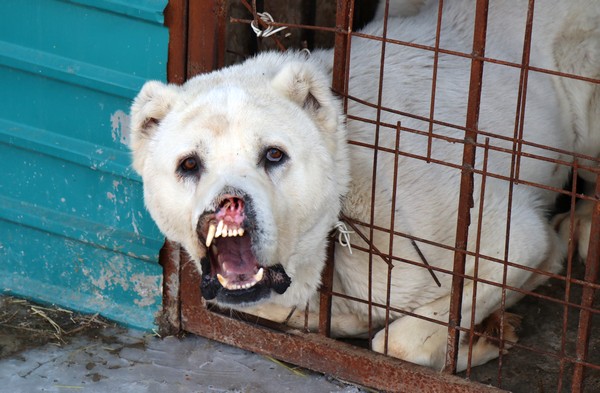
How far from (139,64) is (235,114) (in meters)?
0.93

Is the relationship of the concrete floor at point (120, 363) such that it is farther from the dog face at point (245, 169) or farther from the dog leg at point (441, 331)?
the dog face at point (245, 169)

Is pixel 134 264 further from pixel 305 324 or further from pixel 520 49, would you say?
pixel 520 49

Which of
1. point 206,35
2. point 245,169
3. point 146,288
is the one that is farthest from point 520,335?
point 206,35

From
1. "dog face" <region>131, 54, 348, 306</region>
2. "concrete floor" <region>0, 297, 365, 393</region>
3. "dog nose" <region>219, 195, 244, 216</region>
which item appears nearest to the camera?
"dog nose" <region>219, 195, 244, 216</region>

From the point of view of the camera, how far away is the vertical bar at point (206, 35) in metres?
4.25

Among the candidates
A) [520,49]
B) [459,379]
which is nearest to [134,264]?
[459,379]

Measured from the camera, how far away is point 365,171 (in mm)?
4141

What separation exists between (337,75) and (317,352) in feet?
3.82

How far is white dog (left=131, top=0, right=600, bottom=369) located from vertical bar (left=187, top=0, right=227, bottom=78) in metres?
0.22

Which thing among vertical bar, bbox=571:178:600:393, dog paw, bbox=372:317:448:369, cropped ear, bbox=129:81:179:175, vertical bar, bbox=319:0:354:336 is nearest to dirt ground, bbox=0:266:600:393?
dog paw, bbox=372:317:448:369

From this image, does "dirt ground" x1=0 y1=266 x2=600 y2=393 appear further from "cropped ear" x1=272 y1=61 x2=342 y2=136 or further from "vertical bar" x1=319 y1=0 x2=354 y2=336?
"cropped ear" x1=272 y1=61 x2=342 y2=136

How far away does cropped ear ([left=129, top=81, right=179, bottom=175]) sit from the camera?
12.9 feet

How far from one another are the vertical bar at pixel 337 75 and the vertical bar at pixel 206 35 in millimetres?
544

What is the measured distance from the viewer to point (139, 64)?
4.49 meters
